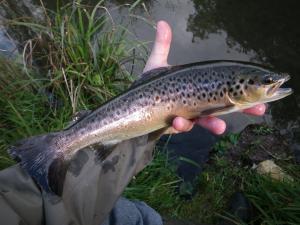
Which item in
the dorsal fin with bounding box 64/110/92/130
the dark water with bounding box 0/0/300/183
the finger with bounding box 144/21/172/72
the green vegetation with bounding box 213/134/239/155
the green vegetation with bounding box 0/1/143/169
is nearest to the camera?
the dorsal fin with bounding box 64/110/92/130

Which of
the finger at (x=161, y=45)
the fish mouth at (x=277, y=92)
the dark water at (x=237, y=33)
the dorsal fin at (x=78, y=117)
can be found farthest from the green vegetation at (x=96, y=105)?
the fish mouth at (x=277, y=92)

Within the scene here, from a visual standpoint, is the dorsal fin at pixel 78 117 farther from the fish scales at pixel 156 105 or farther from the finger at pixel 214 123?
the finger at pixel 214 123

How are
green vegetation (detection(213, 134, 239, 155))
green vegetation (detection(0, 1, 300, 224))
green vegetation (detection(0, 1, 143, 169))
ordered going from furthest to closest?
green vegetation (detection(213, 134, 239, 155)) → green vegetation (detection(0, 1, 143, 169)) → green vegetation (detection(0, 1, 300, 224))

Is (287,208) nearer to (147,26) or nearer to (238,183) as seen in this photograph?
(238,183)

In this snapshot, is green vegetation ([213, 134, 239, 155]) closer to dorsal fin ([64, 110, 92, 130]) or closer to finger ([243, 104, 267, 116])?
finger ([243, 104, 267, 116])

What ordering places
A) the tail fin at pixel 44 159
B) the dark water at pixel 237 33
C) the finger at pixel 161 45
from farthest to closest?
the dark water at pixel 237 33
the finger at pixel 161 45
the tail fin at pixel 44 159

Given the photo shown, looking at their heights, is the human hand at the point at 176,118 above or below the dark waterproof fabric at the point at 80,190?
above

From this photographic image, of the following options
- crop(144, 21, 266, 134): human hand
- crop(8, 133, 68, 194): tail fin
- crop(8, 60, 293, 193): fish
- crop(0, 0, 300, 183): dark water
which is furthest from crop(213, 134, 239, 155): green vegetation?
crop(8, 133, 68, 194): tail fin

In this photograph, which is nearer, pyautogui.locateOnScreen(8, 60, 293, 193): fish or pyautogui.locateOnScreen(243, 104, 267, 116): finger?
pyautogui.locateOnScreen(8, 60, 293, 193): fish

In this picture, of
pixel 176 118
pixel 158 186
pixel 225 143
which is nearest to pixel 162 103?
pixel 176 118
